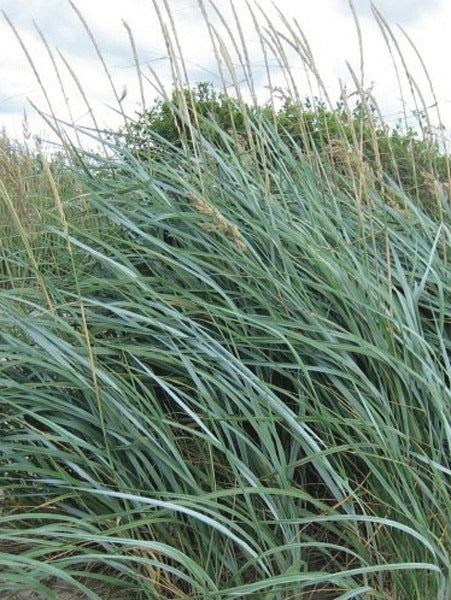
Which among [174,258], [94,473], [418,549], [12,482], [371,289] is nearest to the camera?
[418,549]

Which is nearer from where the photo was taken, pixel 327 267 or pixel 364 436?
pixel 364 436

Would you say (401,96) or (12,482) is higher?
(401,96)

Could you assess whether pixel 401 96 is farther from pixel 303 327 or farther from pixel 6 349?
pixel 6 349

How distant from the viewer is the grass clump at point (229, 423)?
2.01 m

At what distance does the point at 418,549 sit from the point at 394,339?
0.62m

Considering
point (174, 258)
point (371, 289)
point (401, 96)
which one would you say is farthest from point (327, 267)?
point (401, 96)

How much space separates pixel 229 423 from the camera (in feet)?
7.24

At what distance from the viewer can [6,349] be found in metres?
2.43

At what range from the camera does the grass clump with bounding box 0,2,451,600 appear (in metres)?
2.01

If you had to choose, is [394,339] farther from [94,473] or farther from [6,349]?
[6,349]

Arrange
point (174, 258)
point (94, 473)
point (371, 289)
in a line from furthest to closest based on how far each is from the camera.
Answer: point (174, 258)
point (371, 289)
point (94, 473)

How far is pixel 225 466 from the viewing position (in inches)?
90.7

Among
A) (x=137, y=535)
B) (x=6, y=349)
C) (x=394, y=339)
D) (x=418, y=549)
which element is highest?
(x=6, y=349)

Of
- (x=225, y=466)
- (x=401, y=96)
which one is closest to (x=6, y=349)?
(x=225, y=466)
